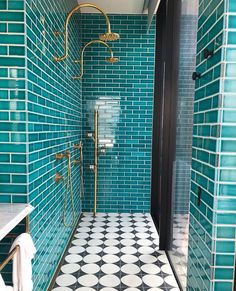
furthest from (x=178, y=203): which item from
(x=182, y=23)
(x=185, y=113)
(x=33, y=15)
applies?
(x=33, y=15)

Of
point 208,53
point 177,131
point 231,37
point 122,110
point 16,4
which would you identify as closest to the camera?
point 231,37

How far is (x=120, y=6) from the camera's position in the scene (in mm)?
3559

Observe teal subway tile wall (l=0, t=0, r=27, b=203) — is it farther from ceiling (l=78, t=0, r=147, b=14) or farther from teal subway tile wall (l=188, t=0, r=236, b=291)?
ceiling (l=78, t=0, r=147, b=14)

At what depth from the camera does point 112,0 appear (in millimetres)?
3375

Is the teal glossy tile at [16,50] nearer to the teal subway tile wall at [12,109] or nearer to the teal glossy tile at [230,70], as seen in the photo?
the teal subway tile wall at [12,109]

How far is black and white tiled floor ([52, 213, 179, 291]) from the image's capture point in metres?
2.24

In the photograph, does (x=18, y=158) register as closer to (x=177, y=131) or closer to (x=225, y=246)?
(x=225, y=246)

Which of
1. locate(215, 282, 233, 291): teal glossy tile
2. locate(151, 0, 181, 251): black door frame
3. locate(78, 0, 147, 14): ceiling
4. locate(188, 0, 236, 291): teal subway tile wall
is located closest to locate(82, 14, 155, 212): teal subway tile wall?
locate(78, 0, 147, 14): ceiling

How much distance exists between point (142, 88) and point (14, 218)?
2985 mm

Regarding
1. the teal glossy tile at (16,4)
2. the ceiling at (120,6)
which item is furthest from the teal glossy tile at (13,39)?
the ceiling at (120,6)

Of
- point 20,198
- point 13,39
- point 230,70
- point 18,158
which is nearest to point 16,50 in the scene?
point 13,39

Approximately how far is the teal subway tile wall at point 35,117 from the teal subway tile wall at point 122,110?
139cm

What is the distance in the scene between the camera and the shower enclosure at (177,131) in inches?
86.6

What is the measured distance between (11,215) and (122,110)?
2.77 meters
